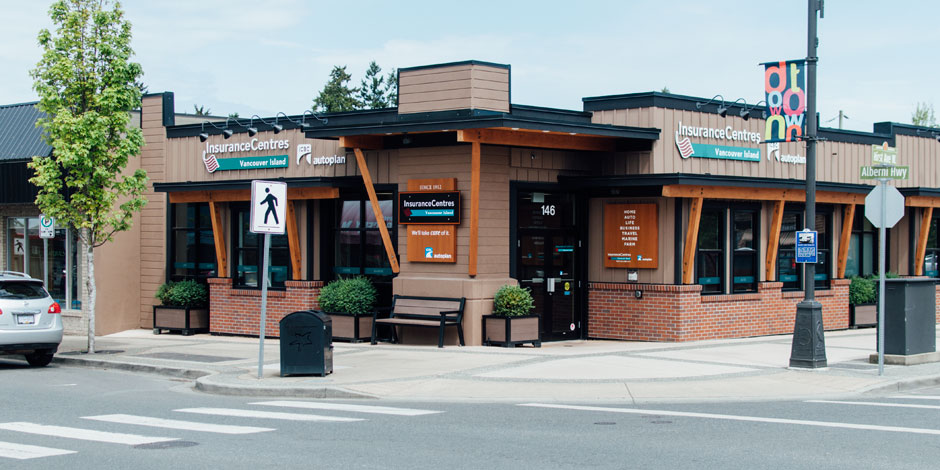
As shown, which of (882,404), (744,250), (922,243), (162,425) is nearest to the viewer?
(162,425)

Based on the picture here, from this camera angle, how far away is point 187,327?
22.2 meters

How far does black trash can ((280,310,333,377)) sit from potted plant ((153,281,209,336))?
862 cm

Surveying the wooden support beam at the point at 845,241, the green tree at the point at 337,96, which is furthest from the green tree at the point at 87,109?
the green tree at the point at 337,96

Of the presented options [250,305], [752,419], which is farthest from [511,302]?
[752,419]

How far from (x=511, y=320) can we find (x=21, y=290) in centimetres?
837

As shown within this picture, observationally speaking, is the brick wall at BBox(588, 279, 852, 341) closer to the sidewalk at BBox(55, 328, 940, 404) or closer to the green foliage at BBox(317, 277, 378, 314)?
the sidewalk at BBox(55, 328, 940, 404)

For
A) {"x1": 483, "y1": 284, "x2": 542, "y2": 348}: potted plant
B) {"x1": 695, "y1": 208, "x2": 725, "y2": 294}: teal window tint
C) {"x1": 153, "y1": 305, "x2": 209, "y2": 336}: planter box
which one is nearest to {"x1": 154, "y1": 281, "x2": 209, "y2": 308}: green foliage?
{"x1": 153, "y1": 305, "x2": 209, "y2": 336}: planter box

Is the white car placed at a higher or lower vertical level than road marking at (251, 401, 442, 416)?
higher

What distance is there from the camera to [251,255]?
72.4ft

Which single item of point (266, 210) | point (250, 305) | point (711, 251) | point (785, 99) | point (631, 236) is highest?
point (785, 99)

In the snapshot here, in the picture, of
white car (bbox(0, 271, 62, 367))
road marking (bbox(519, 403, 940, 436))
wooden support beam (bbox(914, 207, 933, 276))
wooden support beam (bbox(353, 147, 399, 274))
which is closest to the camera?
road marking (bbox(519, 403, 940, 436))

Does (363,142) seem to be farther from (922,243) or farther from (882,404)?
(922,243)

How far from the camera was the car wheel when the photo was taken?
56.9 ft

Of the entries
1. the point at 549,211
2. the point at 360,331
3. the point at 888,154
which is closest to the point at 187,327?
the point at 360,331
